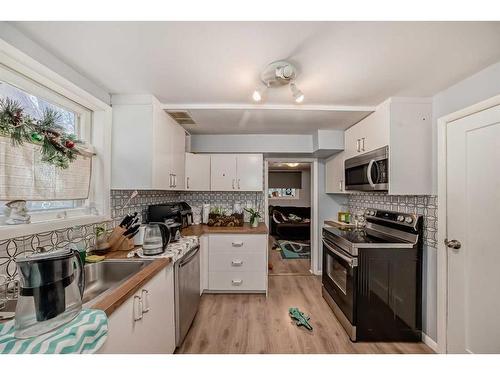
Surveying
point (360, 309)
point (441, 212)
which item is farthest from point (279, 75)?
point (360, 309)

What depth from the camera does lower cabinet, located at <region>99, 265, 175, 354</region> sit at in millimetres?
988

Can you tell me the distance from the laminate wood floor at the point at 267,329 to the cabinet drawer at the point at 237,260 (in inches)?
13.6

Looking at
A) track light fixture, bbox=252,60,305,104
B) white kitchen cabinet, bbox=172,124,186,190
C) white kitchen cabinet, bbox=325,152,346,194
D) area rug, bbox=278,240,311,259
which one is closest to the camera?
track light fixture, bbox=252,60,305,104

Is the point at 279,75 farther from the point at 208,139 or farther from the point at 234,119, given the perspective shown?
the point at 208,139

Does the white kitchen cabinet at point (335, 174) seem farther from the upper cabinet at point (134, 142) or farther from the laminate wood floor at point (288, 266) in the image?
the upper cabinet at point (134, 142)

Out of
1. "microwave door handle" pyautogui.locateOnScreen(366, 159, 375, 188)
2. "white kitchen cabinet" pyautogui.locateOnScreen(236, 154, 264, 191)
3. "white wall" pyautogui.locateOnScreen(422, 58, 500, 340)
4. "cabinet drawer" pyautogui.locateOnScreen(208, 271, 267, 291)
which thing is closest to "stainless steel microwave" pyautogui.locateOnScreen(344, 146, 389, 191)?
"microwave door handle" pyautogui.locateOnScreen(366, 159, 375, 188)

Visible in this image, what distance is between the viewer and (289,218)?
603cm

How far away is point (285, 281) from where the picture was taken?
10.3 feet

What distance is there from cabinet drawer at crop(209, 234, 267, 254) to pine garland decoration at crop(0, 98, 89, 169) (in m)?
1.68

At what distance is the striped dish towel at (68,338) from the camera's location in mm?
688

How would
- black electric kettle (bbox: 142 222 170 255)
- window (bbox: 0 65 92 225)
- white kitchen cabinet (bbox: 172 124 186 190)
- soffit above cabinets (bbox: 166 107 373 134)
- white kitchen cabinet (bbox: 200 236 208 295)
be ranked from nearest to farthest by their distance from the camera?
1. window (bbox: 0 65 92 225)
2. black electric kettle (bbox: 142 222 170 255)
3. soffit above cabinets (bbox: 166 107 373 134)
4. white kitchen cabinet (bbox: 172 124 186 190)
5. white kitchen cabinet (bbox: 200 236 208 295)

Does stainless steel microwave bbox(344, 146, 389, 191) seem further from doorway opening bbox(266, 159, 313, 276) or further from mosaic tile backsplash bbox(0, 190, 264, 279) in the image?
mosaic tile backsplash bbox(0, 190, 264, 279)

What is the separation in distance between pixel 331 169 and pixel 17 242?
10.5 ft

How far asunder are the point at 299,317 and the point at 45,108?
2691 millimetres
